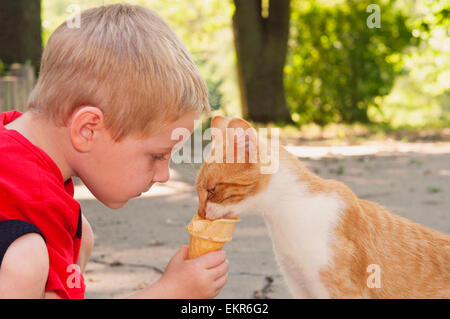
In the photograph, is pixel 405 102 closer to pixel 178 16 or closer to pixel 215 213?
pixel 178 16

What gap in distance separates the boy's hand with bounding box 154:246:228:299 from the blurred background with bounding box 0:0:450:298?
90 cm

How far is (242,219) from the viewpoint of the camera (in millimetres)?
4961

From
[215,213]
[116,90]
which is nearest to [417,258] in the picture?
[215,213]

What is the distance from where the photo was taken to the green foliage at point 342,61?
43.6 ft

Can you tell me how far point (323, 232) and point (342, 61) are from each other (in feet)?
37.3

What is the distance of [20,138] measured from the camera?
1852 mm

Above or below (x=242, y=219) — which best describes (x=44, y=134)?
above

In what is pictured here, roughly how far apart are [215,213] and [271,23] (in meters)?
10.7

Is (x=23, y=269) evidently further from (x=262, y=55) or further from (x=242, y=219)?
(x=262, y=55)

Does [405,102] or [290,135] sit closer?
[290,135]

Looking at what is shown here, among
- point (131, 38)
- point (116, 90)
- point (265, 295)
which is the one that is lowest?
point (265, 295)

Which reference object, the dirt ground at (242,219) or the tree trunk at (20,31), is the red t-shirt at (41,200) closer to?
the dirt ground at (242,219)

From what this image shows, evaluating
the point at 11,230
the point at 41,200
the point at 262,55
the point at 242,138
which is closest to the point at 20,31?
the point at 262,55

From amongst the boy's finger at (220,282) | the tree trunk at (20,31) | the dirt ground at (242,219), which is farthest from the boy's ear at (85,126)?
the tree trunk at (20,31)
